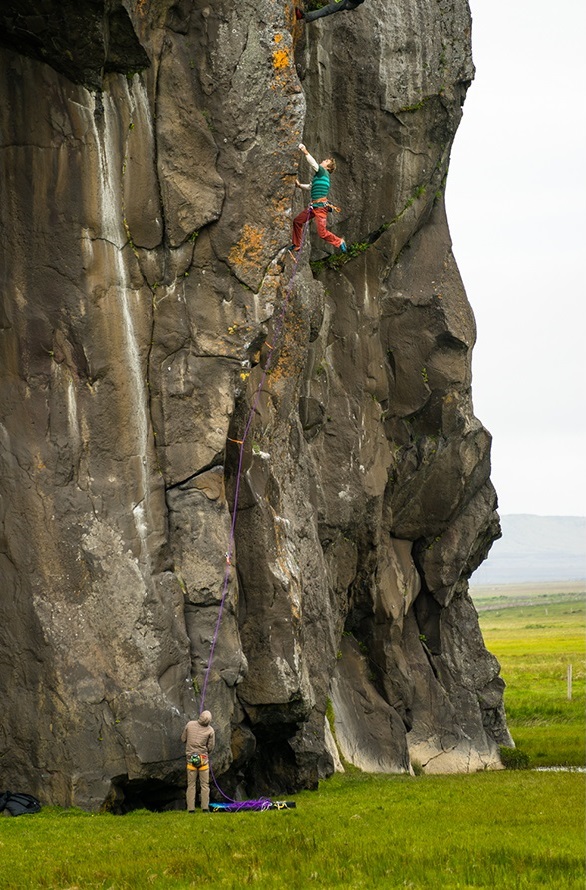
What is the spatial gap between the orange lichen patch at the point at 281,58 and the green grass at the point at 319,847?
1802 cm

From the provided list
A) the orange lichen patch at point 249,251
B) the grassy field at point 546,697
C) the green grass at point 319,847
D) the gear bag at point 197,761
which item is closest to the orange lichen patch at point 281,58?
the orange lichen patch at point 249,251

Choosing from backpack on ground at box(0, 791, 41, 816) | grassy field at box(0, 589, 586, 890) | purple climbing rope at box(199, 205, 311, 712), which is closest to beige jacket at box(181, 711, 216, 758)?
purple climbing rope at box(199, 205, 311, 712)

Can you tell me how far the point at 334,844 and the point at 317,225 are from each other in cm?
1731

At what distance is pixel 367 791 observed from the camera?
3219 cm

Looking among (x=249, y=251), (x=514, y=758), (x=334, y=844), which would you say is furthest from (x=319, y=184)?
(x=514, y=758)

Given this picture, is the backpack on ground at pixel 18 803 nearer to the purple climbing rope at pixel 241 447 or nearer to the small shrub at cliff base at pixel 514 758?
the purple climbing rope at pixel 241 447

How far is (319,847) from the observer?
21.4 meters

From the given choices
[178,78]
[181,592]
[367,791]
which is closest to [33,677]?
[181,592]

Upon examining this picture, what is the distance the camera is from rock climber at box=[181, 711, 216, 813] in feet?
90.0

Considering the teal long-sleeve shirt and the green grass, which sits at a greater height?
the teal long-sleeve shirt

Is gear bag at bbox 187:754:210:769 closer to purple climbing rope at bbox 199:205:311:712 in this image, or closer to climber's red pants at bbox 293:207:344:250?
purple climbing rope at bbox 199:205:311:712

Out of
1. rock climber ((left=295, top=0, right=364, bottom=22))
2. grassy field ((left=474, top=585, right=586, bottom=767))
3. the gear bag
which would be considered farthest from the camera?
grassy field ((left=474, top=585, right=586, bottom=767))

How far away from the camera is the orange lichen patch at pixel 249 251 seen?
31109mm

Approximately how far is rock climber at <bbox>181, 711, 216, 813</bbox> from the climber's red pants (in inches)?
520
